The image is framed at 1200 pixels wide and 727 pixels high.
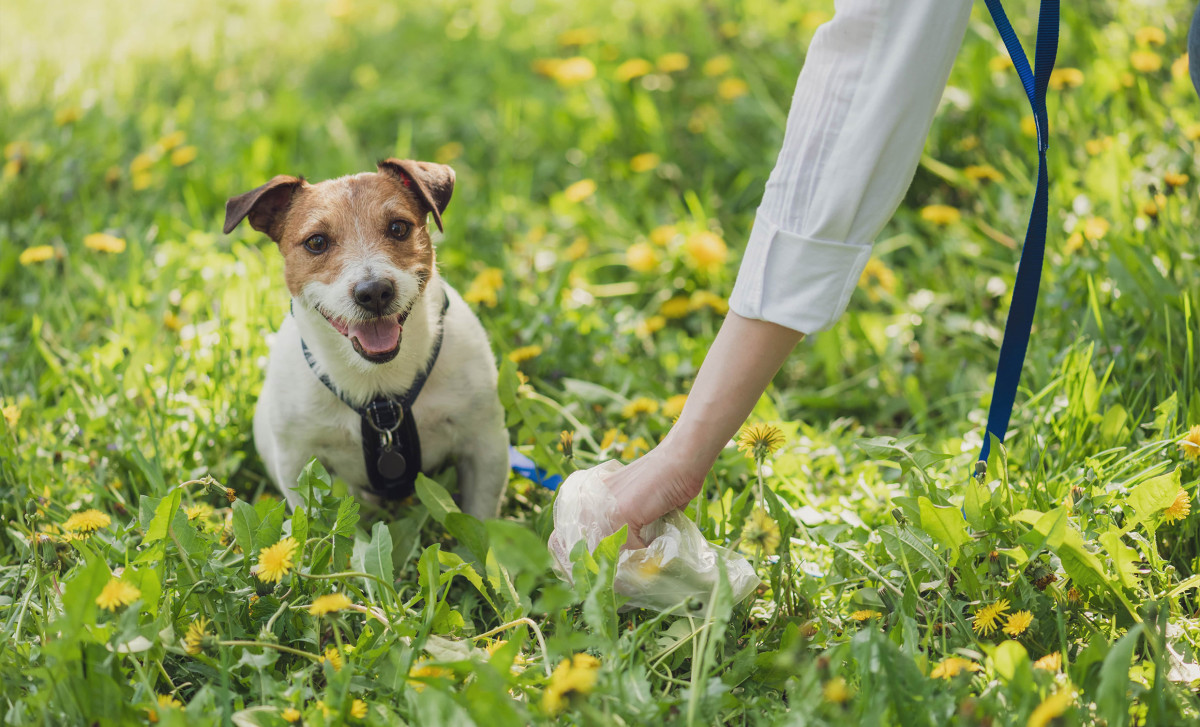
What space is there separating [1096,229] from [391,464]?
2.21 metres

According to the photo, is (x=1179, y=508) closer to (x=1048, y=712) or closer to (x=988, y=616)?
(x=988, y=616)

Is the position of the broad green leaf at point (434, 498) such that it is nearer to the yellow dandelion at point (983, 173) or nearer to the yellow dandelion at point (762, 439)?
the yellow dandelion at point (762, 439)

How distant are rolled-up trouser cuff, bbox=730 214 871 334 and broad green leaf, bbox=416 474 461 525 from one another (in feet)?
3.14

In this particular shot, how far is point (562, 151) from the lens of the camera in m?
4.62

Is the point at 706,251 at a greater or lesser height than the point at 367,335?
lesser

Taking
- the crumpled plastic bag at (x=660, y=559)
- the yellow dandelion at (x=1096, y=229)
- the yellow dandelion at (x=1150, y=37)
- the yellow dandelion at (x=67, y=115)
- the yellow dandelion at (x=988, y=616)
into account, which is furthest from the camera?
the yellow dandelion at (x=67, y=115)

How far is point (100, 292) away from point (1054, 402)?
3.21m

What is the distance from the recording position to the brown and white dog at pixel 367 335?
2312mm

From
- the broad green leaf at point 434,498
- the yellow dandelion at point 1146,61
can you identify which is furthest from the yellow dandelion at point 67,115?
the yellow dandelion at point 1146,61

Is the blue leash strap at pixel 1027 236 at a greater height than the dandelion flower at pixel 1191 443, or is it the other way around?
the blue leash strap at pixel 1027 236

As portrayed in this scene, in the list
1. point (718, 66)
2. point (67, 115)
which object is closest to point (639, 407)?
point (718, 66)

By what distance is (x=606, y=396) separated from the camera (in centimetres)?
286

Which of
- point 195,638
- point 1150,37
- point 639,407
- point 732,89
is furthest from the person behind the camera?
point 732,89

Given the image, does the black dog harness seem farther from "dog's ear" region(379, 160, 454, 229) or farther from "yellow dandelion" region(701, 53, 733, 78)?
"yellow dandelion" region(701, 53, 733, 78)
